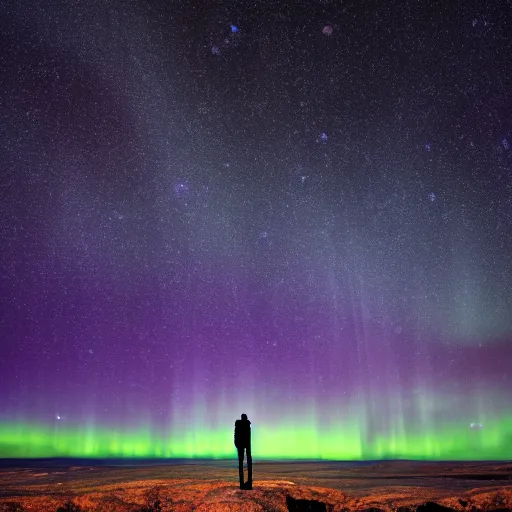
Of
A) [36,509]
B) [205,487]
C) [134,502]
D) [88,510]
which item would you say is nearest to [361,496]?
[205,487]

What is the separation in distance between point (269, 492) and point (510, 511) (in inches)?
163

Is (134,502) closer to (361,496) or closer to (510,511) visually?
(361,496)

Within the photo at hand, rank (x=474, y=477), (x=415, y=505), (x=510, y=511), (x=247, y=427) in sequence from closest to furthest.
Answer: (x=510, y=511)
(x=415, y=505)
(x=247, y=427)
(x=474, y=477)

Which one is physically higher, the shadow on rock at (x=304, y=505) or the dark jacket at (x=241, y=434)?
the dark jacket at (x=241, y=434)

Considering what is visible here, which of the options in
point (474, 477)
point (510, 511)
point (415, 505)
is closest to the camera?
point (510, 511)

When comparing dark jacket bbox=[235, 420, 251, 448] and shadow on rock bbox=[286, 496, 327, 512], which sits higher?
dark jacket bbox=[235, 420, 251, 448]

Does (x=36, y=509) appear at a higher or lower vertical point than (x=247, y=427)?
lower

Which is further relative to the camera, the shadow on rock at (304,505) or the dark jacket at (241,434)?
the dark jacket at (241,434)

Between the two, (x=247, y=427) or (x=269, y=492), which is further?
(x=247, y=427)

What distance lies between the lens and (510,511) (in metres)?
8.12

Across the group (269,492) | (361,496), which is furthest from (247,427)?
(361,496)

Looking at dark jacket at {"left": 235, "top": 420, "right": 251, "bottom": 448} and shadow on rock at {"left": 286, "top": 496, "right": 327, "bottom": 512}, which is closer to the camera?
shadow on rock at {"left": 286, "top": 496, "right": 327, "bottom": 512}

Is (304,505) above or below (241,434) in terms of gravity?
below

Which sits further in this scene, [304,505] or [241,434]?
[241,434]
